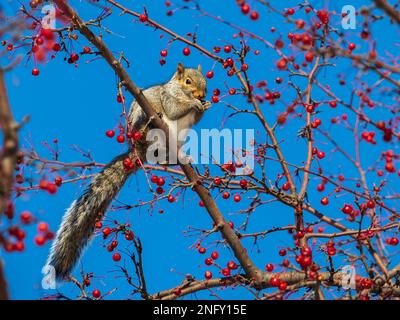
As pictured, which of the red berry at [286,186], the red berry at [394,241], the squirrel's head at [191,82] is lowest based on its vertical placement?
the red berry at [394,241]

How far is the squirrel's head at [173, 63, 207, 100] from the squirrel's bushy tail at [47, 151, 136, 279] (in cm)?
140

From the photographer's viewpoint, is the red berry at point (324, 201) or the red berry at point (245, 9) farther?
the red berry at point (324, 201)

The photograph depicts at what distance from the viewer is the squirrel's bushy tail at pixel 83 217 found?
455 centimetres

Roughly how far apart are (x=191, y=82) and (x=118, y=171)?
1.69 m

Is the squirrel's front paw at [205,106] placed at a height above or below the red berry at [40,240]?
above

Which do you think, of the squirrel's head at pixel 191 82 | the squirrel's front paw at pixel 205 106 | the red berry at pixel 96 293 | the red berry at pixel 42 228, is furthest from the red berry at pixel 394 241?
the squirrel's head at pixel 191 82

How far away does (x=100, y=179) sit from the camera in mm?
5211

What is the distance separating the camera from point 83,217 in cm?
485

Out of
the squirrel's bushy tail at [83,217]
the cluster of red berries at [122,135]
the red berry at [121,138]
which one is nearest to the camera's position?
the cluster of red berries at [122,135]

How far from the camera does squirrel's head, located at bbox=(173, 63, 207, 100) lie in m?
6.54

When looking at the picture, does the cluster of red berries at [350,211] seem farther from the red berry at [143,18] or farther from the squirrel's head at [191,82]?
the squirrel's head at [191,82]

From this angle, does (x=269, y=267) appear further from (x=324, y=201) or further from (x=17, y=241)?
(x=17, y=241)
